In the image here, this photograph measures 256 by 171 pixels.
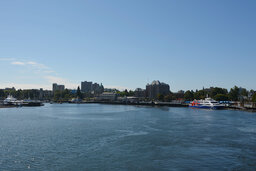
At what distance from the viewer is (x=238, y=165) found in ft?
88.9

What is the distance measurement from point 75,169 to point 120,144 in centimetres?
1351

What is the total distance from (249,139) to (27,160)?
37.6 metres

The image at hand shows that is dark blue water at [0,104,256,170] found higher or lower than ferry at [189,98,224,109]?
lower

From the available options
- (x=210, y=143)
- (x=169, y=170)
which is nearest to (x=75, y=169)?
(x=169, y=170)

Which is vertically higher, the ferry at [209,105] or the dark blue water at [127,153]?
the ferry at [209,105]

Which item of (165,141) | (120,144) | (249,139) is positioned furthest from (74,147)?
(249,139)

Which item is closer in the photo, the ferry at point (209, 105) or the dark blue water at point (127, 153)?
the dark blue water at point (127, 153)

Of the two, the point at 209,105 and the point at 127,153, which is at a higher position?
the point at 209,105

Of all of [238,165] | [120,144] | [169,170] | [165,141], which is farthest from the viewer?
[165,141]

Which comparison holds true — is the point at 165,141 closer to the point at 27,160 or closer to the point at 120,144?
the point at 120,144

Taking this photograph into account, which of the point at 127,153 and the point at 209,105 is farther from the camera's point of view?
the point at 209,105

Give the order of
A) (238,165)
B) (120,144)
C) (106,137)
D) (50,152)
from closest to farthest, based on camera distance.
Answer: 1. (238,165)
2. (50,152)
3. (120,144)
4. (106,137)

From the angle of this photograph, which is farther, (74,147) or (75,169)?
(74,147)

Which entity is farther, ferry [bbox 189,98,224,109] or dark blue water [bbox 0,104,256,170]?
ferry [bbox 189,98,224,109]
